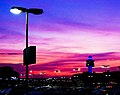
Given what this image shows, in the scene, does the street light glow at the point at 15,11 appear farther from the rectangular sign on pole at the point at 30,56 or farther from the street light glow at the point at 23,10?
the rectangular sign on pole at the point at 30,56

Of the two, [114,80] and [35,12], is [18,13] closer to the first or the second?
[35,12]

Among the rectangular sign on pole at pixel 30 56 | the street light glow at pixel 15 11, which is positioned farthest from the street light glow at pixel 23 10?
the rectangular sign on pole at pixel 30 56

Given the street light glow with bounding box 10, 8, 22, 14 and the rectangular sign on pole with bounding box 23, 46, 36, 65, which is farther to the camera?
the street light glow with bounding box 10, 8, 22, 14

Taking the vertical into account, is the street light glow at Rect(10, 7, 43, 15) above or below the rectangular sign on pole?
above

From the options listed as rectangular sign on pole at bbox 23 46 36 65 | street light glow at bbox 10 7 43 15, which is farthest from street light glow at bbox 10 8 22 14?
rectangular sign on pole at bbox 23 46 36 65

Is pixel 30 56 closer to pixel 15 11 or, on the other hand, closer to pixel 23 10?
pixel 15 11

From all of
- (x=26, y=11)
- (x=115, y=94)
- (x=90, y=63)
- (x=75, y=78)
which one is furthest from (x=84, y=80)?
(x=26, y=11)

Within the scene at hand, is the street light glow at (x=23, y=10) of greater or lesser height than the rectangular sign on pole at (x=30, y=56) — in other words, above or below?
above

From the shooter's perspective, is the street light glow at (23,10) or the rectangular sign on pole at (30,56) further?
the street light glow at (23,10)

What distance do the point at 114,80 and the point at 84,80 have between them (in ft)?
43.2

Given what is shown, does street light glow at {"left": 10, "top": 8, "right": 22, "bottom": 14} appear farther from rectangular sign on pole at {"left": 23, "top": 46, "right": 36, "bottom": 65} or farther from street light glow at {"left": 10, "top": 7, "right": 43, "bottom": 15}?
rectangular sign on pole at {"left": 23, "top": 46, "right": 36, "bottom": 65}

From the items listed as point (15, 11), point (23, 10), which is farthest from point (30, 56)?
point (23, 10)

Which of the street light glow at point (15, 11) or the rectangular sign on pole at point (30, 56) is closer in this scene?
the rectangular sign on pole at point (30, 56)

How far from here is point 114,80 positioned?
511 feet
